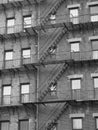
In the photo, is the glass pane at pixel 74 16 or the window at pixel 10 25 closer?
the glass pane at pixel 74 16

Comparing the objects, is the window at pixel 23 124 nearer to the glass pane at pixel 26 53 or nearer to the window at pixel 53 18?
the glass pane at pixel 26 53

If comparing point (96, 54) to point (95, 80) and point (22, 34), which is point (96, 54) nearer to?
point (95, 80)

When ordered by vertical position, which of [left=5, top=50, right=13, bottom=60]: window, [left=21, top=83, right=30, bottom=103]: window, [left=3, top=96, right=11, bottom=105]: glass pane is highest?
[left=5, top=50, right=13, bottom=60]: window

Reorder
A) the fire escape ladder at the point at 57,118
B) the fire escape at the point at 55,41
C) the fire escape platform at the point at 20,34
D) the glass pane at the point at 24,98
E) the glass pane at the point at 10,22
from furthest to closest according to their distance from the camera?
the glass pane at the point at 10,22
the fire escape platform at the point at 20,34
the glass pane at the point at 24,98
the fire escape at the point at 55,41
the fire escape ladder at the point at 57,118

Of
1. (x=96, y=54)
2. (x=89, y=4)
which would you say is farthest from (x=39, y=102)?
(x=89, y=4)

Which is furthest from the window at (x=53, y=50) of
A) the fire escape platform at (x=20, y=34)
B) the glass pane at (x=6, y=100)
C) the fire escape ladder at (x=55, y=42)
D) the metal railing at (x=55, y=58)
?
the glass pane at (x=6, y=100)

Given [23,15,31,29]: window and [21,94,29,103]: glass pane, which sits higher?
[23,15,31,29]: window

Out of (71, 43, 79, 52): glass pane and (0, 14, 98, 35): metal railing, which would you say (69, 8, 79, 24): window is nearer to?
(0, 14, 98, 35): metal railing

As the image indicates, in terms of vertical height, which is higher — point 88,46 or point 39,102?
point 88,46

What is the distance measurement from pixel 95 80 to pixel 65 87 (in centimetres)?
287

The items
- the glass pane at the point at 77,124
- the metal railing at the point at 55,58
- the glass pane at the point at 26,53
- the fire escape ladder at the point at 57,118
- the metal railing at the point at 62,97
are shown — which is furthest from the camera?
the glass pane at the point at 26,53

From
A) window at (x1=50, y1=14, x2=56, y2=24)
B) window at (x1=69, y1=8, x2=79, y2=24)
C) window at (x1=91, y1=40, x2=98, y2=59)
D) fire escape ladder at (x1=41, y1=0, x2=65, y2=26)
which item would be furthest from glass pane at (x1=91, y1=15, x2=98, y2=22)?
window at (x1=50, y1=14, x2=56, y2=24)

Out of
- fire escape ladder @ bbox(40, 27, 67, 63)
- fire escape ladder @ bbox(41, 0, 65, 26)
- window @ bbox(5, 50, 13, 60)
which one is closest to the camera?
fire escape ladder @ bbox(40, 27, 67, 63)

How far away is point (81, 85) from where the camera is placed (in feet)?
103
